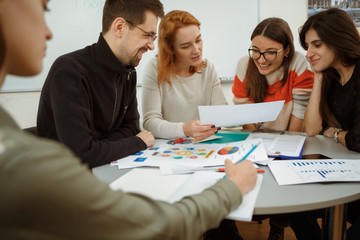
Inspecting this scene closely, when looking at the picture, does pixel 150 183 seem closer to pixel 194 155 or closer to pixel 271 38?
pixel 194 155

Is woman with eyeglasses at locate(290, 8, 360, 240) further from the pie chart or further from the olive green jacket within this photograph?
the olive green jacket

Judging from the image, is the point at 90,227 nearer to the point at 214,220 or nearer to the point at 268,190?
the point at 214,220

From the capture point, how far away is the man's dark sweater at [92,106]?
3.20ft

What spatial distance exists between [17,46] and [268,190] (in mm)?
662

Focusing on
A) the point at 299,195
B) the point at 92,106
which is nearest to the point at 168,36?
the point at 92,106

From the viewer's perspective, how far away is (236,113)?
1158 mm

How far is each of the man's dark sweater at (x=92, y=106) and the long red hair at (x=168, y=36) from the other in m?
0.24

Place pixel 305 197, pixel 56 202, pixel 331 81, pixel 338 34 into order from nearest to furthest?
pixel 56 202
pixel 305 197
pixel 338 34
pixel 331 81

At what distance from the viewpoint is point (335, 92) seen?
143 cm

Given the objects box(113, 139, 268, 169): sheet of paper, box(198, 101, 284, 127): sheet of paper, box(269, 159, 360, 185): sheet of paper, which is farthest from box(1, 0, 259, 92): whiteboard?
box(269, 159, 360, 185): sheet of paper

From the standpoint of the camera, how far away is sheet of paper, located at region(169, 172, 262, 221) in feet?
1.97

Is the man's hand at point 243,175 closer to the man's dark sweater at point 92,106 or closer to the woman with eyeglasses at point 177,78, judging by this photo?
the man's dark sweater at point 92,106

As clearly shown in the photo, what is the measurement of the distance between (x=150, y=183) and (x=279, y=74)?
3.99ft

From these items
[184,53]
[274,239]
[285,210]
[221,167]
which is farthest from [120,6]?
[274,239]
